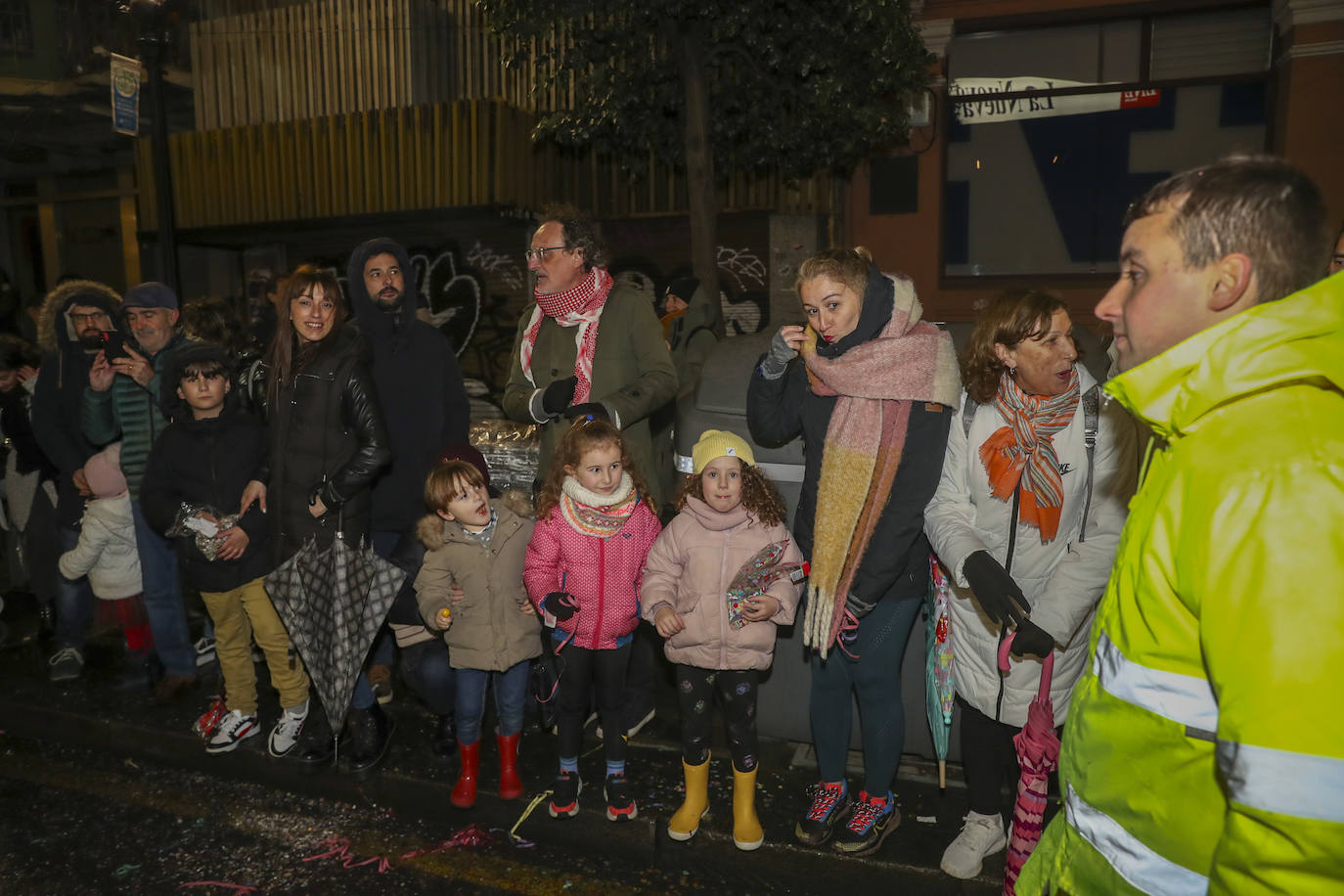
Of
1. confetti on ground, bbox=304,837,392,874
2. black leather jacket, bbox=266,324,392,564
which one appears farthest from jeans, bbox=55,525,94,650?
confetti on ground, bbox=304,837,392,874

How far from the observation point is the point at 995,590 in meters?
2.57

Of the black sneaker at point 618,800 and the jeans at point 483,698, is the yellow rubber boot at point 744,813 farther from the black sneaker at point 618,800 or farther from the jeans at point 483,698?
the jeans at point 483,698

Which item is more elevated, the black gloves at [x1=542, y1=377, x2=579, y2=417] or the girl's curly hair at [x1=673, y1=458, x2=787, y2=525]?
the black gloves at [x1=542, y1=377, x2=579, y2=417]

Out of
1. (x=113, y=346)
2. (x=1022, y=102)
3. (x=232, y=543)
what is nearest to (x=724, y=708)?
(x=232, y=543)

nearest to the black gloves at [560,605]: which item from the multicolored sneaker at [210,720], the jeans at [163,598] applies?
the multicolored sneaker at [210,720]

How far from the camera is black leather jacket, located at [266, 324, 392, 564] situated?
12.4ft

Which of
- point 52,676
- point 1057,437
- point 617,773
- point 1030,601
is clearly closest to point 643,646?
point 617,773

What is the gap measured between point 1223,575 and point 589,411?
2621 mm

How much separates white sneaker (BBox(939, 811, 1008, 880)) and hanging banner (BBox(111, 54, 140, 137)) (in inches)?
289

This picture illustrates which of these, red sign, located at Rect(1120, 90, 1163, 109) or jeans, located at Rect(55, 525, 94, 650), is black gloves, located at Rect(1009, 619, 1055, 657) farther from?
red sign, located at Rect(1120, 90, 1163, 109)

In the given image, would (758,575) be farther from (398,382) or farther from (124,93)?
(124,93)

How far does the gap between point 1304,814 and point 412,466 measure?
3619mm

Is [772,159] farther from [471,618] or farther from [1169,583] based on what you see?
[1169,583]

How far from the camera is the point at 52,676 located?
490 centimetres
